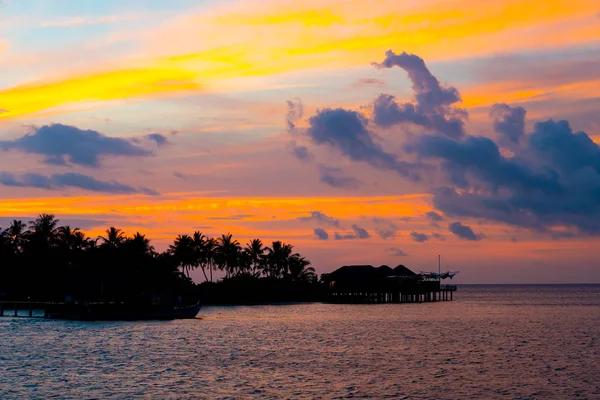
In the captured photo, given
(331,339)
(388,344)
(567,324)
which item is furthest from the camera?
(567,324)

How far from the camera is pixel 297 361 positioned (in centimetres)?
5325

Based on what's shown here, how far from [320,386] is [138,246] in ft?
289

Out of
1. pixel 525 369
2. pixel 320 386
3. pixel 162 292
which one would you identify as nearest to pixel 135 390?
pixel 320 386

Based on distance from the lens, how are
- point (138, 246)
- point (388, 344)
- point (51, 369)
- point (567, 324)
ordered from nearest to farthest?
1. point (51, 369)
2. point (388, 344)
3. point (567, 324)
4. point (138, 246)

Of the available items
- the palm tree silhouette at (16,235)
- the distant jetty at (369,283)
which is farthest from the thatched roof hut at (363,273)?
the palm tree silhouette at (16,235)

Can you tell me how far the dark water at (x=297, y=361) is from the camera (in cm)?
4059

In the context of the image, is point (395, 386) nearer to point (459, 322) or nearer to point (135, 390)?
point (135, 390)

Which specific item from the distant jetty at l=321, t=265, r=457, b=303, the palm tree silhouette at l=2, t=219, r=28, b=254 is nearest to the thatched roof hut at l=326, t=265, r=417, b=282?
the distant jetty at l=321, t=265, r=457, b=303

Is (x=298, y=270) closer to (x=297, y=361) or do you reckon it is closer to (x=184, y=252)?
(x=184, y=252)

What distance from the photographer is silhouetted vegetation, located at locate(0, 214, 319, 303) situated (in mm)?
95688

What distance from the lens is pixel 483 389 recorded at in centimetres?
4128

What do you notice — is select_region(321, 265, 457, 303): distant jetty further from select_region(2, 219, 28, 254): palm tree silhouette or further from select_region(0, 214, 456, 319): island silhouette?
select_region(2, 219, 28, 254): palm tree silhouette

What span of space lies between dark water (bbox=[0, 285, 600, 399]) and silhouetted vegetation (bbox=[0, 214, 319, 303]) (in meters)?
7.15

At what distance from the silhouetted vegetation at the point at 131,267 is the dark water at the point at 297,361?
7.15m
